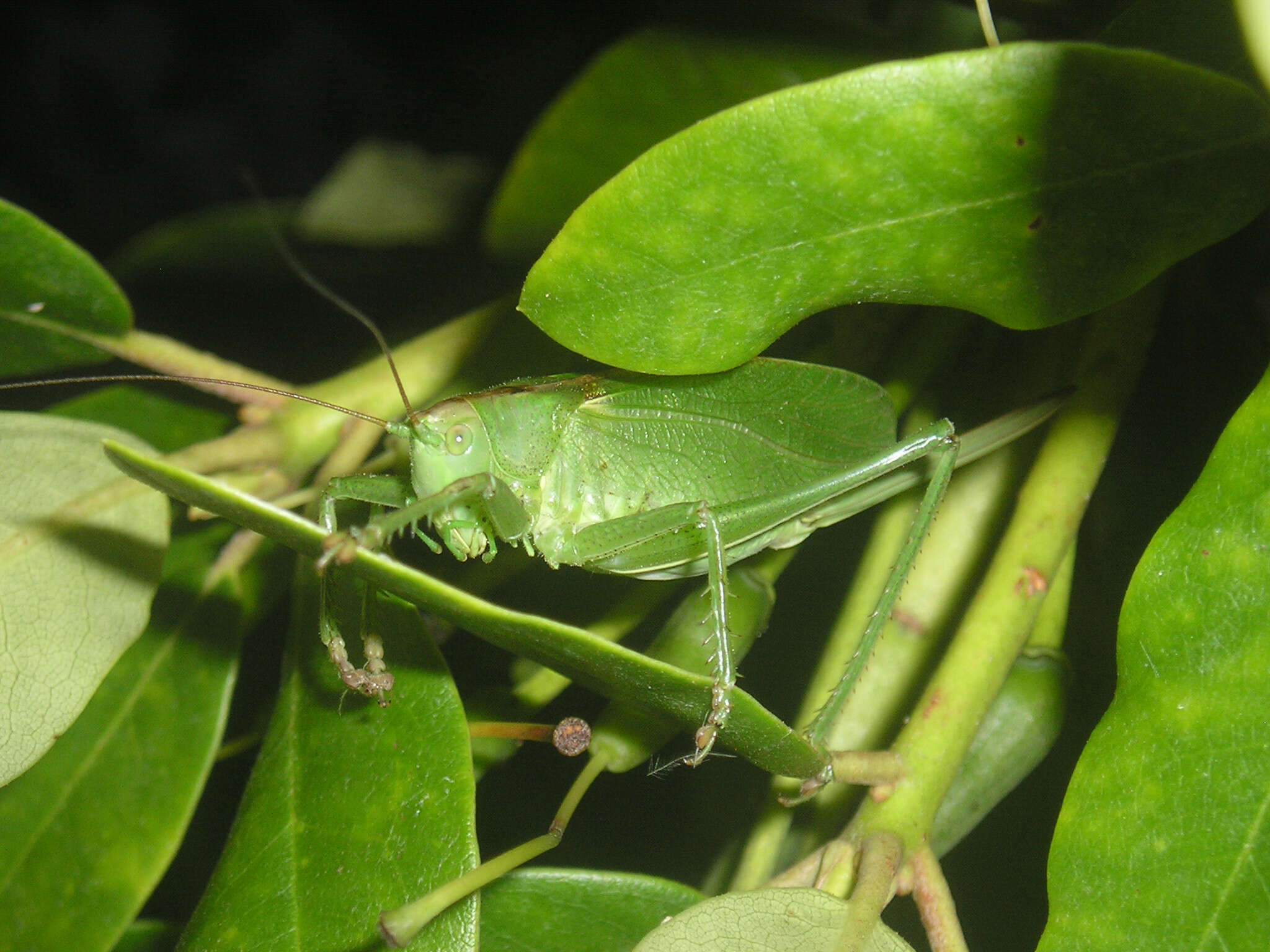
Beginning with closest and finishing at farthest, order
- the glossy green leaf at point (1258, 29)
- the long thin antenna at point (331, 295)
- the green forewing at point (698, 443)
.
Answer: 1. the glossy green leaf at point (1258, 29)
2. the long thin antenna at point (331, 295)
3. the green forewing at point (698, 443)

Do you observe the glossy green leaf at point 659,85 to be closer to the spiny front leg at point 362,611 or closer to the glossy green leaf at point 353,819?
the spiny front leg at point 362,611

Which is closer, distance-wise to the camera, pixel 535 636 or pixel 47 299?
pixel 535 636

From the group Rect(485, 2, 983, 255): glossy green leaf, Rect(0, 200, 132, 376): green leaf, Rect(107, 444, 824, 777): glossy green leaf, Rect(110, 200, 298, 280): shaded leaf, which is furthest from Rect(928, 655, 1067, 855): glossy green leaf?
Rect(110, 200, 298, 280): shaded leaf

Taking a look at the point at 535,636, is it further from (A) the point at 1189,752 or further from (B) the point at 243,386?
(B) the point at 243,386

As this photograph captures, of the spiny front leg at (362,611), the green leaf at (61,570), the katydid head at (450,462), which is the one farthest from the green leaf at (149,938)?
the katydid head at (450,462)

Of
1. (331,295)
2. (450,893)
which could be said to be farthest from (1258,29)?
(331,295)

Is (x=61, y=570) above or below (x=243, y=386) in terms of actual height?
below

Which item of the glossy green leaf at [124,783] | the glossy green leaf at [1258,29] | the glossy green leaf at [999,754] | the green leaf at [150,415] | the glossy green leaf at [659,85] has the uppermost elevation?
the glossy green leaf at [1258,29]

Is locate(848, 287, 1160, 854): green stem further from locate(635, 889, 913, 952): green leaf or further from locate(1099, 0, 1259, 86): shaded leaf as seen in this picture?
locate(1099, 0, 1259, 86): shaded leaf
